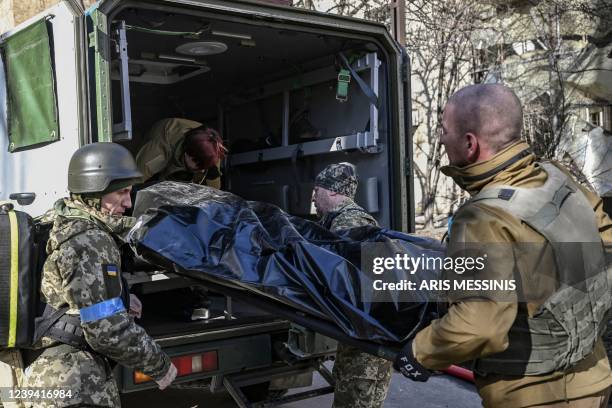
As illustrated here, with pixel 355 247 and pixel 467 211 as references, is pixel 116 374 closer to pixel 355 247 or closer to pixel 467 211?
pixel 355 247

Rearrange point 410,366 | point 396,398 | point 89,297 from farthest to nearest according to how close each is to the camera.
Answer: point 396,398, point 89,297, point 410,366

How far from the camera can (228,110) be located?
6.27 m

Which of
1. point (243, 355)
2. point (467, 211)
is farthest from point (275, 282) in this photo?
point (467, 211)

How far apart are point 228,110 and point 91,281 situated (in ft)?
13.5

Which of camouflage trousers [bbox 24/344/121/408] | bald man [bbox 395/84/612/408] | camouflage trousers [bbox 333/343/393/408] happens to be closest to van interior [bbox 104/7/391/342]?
camouflage trousers [bbox 333/343/393/408]

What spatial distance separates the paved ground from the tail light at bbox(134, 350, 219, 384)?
130 centimetres

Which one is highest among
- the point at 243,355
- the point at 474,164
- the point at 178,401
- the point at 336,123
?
the point at 336,123

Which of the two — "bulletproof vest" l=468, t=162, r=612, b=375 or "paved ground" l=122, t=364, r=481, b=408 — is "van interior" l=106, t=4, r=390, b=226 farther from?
"bulletproof vest" l=468, t=162, r=612, b=375

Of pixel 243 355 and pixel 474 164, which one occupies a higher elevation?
pixel 474 164

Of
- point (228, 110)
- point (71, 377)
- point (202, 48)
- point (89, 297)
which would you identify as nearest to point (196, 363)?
point (71, 377)

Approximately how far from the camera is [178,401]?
4664 mm

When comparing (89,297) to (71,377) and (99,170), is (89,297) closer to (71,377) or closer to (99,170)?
(71,377)

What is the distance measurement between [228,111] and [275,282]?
149 inches

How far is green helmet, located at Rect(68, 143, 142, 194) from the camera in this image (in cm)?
251
